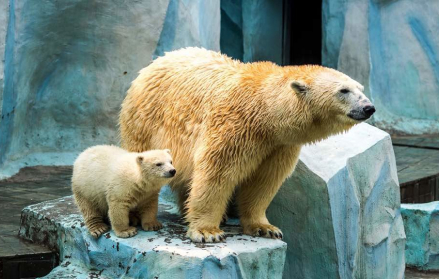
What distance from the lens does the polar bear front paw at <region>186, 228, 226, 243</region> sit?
432cm

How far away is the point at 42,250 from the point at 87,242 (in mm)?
564

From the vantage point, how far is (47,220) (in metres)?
5.05

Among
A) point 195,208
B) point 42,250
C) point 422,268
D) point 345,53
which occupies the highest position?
point 345,53

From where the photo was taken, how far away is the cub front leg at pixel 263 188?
4.54m

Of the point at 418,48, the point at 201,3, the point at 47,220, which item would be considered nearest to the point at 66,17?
the point at 201,3

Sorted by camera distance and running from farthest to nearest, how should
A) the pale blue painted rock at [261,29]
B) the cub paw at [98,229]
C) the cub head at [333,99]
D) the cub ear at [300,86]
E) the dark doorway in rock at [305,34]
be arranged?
the dark doorway in rock at [305,34], the pale blue painted rock at [261,29], the cub paw at [98,229], the cub ear at [300,86], the cub head at [333,99]

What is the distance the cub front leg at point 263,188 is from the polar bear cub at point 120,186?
1.76 feet

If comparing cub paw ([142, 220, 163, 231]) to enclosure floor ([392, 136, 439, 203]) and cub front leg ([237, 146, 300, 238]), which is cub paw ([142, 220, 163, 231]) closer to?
cub front leg ([237, 146, 300, 238])

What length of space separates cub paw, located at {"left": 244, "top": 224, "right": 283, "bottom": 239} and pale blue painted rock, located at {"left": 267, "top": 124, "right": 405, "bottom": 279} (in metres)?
0.69

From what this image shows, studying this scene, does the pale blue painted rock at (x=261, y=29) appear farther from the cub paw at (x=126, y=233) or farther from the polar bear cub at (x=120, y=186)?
the cub paw at (x=126, y=233)

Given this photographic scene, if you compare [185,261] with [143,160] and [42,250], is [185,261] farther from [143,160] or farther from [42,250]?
[42,250]

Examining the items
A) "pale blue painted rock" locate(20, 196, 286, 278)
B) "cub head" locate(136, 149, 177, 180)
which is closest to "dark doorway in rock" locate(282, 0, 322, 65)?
"pale blue painted rock" locate(20, 196, 286, 278)

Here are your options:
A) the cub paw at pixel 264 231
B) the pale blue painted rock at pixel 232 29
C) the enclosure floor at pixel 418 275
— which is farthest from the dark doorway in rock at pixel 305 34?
the cub paw at pixel 264 231

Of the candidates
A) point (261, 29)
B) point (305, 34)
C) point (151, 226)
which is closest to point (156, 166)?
point (151, 226)
